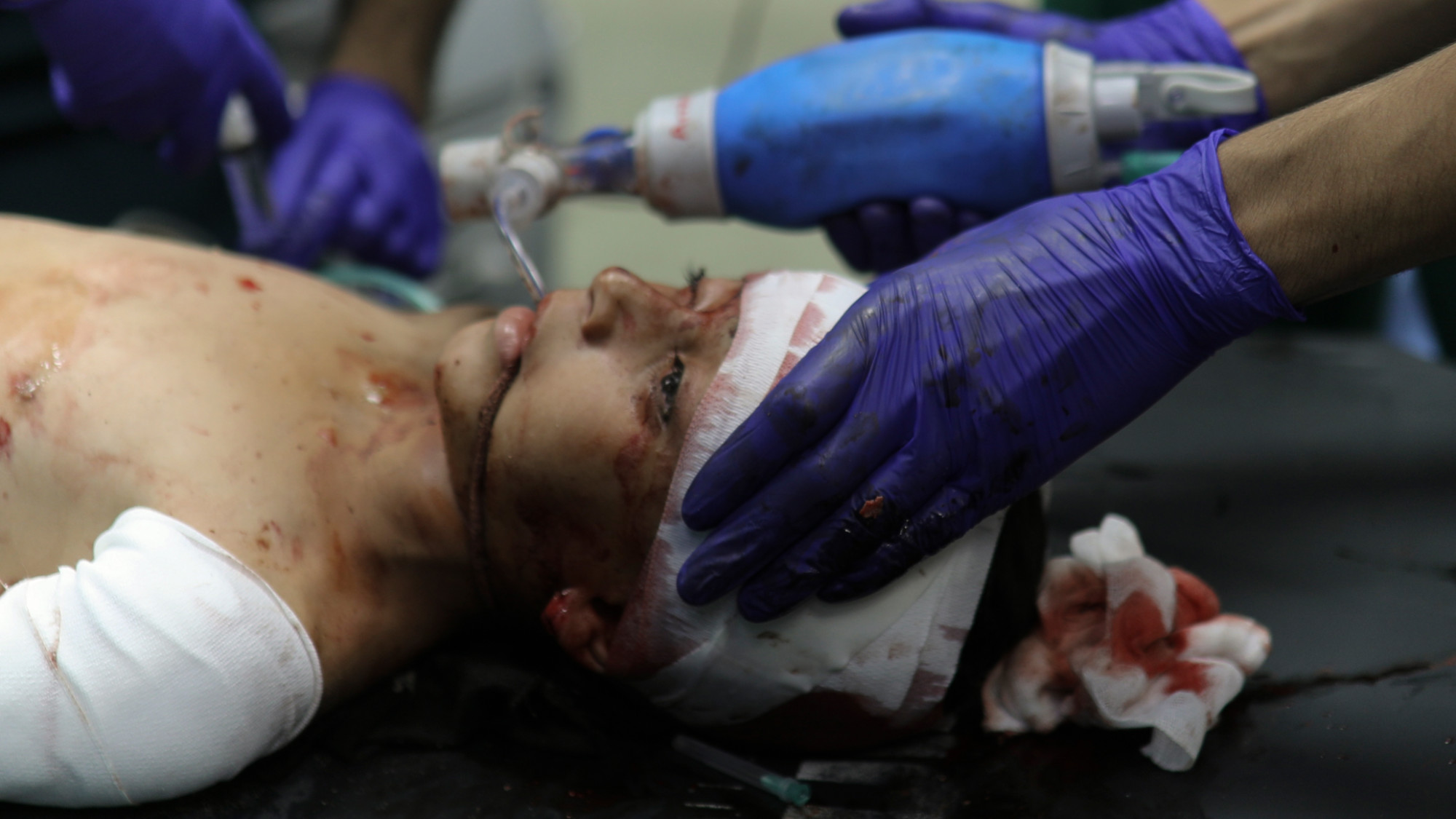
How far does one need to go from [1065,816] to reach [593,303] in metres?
0.76

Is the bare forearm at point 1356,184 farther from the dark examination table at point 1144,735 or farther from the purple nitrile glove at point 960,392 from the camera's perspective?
the dark examination table at point 1144,735

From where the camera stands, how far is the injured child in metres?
1.09

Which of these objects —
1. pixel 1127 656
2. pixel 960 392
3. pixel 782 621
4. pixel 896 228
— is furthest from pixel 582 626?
pixel 896 228

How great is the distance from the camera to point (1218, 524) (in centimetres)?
170

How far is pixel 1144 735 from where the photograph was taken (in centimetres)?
129

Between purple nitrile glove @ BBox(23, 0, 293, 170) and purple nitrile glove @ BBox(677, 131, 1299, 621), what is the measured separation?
126 centimetres

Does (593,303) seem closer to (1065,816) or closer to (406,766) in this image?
(406,766)

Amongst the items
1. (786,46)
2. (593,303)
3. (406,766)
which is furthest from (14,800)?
(786,46)

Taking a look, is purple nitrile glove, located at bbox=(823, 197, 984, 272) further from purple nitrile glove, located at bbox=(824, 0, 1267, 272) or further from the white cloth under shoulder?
the white cloth under shoulder

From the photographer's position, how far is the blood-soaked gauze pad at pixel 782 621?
1170mm

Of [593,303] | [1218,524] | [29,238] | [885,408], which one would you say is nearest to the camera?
[885,408]

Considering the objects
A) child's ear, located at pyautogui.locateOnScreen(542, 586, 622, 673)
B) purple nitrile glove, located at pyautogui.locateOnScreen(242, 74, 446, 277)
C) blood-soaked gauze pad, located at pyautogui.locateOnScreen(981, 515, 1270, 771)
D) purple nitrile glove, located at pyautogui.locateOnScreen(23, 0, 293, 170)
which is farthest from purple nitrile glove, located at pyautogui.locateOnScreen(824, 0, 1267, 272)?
purple nitrile glove, located at pyautogui.locateOnScreen(23, 0, 293, 170)

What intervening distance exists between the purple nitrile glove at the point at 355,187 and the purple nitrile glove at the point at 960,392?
1182mm

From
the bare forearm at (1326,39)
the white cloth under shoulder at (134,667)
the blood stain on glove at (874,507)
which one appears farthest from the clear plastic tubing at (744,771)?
the bare forearm at (1326,39)
